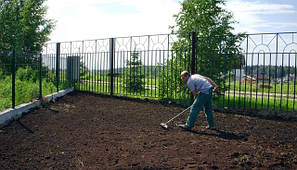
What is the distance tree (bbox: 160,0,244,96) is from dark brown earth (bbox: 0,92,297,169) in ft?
6.93

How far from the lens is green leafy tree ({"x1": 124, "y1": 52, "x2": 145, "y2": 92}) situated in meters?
10.2

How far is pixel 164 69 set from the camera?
9352 millimetres

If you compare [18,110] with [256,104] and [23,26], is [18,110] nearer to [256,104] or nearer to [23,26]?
[256,104]

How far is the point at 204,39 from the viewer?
9.14 m

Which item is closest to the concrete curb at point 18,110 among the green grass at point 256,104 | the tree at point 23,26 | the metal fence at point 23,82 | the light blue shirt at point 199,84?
the metal fence at point 23,82

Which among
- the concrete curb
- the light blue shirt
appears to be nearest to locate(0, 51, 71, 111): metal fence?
the concrete curb

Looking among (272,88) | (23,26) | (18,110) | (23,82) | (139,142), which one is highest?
(23,26)

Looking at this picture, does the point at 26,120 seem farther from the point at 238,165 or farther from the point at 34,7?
the point at 34,7

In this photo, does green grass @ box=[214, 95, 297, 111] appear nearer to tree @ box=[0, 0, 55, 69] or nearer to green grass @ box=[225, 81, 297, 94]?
green grass @ box=[225, 81, 297, 94]

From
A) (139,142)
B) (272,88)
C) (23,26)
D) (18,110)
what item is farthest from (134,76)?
(23,26)

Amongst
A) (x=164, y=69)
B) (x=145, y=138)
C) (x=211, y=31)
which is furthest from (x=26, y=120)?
(x=211, y=31)

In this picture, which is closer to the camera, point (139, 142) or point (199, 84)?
point (139, 142)

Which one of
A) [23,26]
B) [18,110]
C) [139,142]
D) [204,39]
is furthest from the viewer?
[23,26]

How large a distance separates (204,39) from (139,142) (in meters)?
5.55
